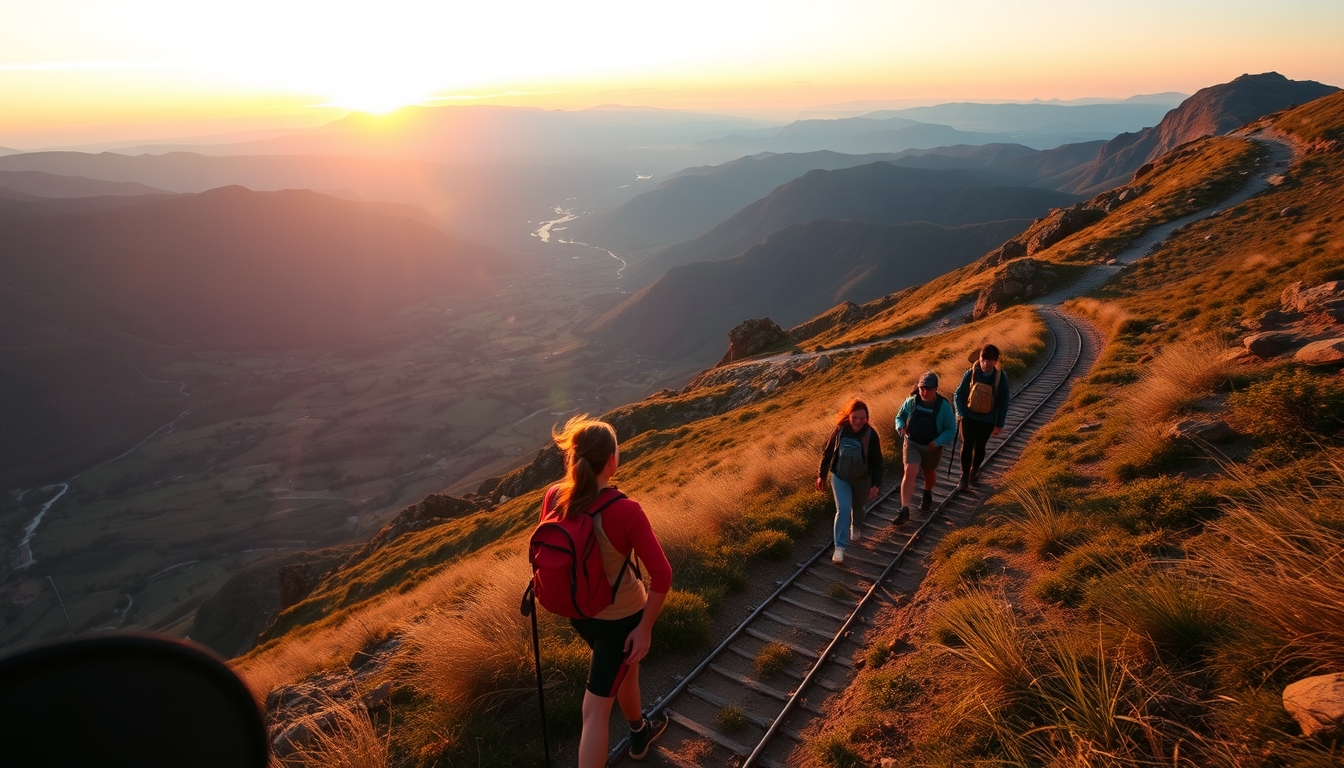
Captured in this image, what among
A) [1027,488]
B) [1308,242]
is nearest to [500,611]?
[1027,488]

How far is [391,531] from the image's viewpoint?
37094mm

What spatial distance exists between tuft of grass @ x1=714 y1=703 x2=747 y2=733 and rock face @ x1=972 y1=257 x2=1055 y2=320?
120ft

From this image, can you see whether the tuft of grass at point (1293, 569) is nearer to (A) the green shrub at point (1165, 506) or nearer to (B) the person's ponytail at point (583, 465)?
(A) the green shrub at point (1165, 506)

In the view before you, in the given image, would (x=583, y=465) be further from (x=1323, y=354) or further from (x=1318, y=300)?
(x=1318, y=300)

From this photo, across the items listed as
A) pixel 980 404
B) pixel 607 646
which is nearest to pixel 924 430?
pixel 980 404

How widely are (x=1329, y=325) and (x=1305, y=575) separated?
35.5ft

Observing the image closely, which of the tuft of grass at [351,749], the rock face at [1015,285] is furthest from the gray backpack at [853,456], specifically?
the rock face at [1015,285]

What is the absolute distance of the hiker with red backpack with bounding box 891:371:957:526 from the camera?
8.88 m

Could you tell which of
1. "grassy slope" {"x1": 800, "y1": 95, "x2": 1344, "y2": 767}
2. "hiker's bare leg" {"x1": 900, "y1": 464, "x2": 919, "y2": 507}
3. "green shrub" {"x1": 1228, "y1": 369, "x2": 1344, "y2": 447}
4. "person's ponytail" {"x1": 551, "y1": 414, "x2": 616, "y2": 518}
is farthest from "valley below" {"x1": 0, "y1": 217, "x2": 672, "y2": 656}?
"green shrub" {"x1": 1228, "y1": 369, "x2": 1344, "y2": 447}

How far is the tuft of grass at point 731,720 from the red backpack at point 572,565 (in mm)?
2595

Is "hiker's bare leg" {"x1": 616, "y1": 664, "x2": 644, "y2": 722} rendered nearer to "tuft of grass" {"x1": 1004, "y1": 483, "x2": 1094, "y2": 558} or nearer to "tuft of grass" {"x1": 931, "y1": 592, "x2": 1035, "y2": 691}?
"tuft of grass" {"x1": 931, "y1": 592, "x2": 1035, "y2": 691}

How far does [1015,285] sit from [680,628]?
3772 cm

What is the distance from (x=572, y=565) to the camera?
3715 millimetres

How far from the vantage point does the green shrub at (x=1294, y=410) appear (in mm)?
6871
